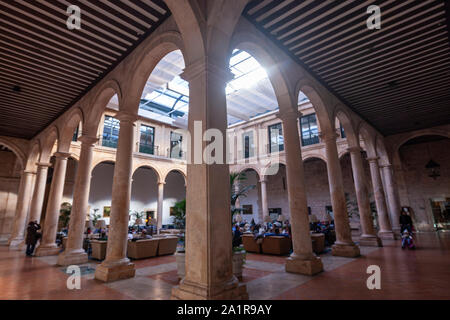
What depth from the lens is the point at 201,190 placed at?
119 inches

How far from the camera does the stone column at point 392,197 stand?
10.8 metres

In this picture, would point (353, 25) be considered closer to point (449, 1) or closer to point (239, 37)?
point (449, 1)

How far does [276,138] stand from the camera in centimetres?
1605

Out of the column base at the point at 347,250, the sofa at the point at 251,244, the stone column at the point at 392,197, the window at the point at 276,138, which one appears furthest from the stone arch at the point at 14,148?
the stone column at the point at 392,197

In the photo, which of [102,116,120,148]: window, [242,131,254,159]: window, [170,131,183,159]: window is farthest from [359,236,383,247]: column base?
[102,116,120,148]: window

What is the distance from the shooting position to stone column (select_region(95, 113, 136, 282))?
4.45 m

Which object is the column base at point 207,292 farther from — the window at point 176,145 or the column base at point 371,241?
the window at point 176,145

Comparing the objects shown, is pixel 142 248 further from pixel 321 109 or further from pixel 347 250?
pixel 321 109

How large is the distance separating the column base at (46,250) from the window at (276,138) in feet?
40.6

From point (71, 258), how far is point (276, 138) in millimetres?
12922

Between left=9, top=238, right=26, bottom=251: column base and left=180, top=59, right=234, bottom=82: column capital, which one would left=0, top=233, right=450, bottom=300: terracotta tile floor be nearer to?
left=180, top=59, right=234, bottom=82: column capital

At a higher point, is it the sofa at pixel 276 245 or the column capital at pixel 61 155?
the column capital at pixel 61 155

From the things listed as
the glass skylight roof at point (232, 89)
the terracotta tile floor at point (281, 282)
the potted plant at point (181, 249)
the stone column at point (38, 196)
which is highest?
the glass skylight roof at point (232, 89)
